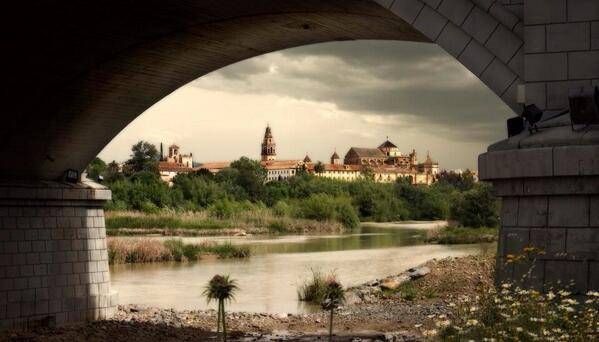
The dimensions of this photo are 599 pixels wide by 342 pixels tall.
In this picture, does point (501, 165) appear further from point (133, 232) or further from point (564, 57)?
point (133, 232)

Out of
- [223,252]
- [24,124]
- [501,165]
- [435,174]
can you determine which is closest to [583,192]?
[501,165]

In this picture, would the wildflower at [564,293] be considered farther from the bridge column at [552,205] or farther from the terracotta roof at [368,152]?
the terracotta roof at [368,152]

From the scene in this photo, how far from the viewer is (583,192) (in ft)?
21.6

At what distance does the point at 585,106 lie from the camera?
6621mm

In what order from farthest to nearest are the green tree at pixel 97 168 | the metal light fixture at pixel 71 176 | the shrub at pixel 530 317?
the green tree at pixel 97 168 < the metal light fixture at pixel 71 176 < the shrub at pixel 530 317

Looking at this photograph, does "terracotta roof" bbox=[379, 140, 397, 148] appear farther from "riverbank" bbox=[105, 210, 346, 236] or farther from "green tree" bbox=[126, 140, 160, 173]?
"riverbank" bbox=[105, 210, 346, 236]

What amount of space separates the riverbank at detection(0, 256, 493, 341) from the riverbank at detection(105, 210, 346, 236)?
20.3 metres

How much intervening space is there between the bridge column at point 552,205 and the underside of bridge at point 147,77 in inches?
0.5

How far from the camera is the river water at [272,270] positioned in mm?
19406

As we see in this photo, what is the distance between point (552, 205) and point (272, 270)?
61.2 feet

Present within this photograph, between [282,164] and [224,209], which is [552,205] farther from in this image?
[282,164]

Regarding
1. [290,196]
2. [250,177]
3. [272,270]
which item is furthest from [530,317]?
[250,177]

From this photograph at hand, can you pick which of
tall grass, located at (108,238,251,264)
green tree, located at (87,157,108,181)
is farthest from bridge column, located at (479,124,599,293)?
green tree, located at (87,157,108,181)

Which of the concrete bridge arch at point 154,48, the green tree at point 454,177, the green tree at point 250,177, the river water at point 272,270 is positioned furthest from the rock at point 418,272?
the green tree at point 454,177
